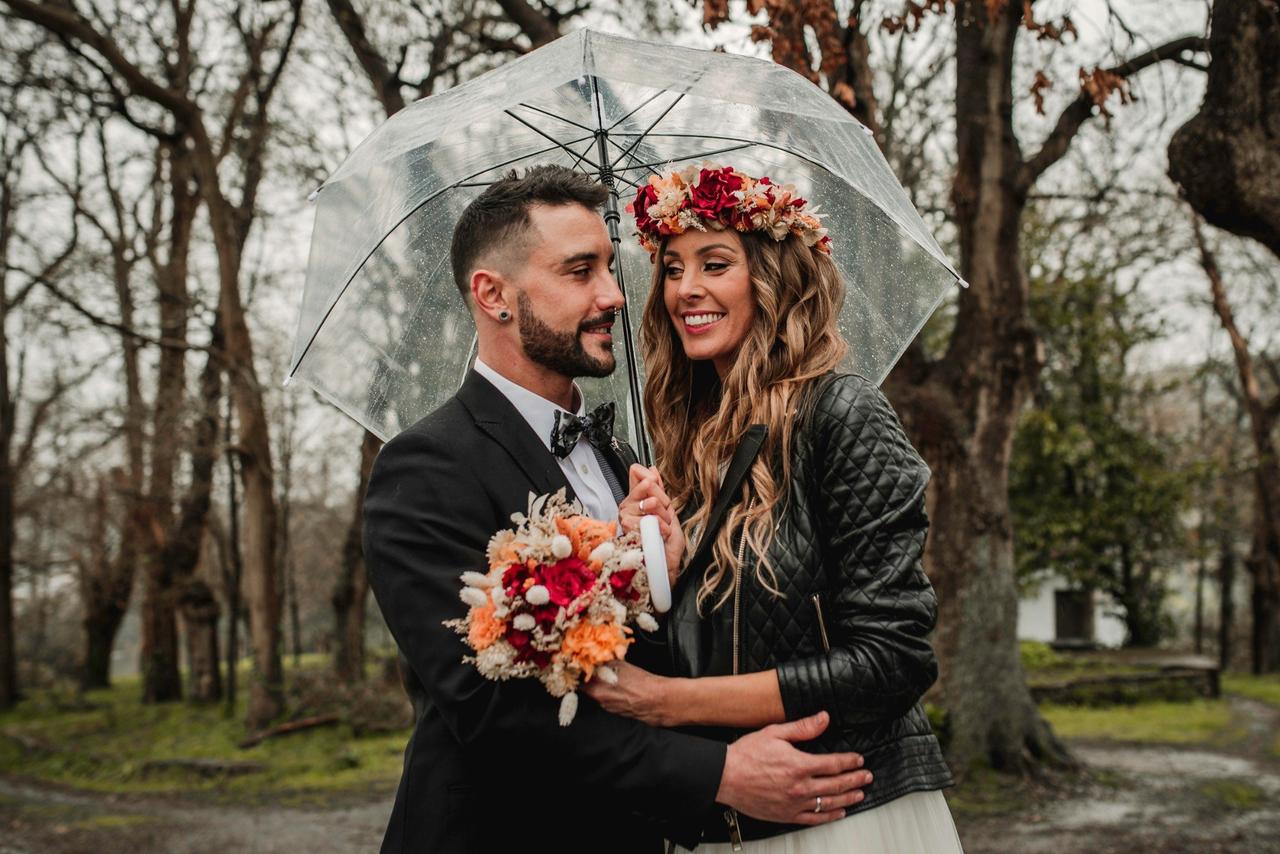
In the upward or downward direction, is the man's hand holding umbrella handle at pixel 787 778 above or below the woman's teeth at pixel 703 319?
below

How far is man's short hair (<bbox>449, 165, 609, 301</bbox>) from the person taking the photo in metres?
2.77

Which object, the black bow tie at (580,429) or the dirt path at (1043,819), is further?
the dirt path at (1043,819)

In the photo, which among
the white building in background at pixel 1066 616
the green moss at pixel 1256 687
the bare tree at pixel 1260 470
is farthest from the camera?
the white building in background at pixel 1066 616

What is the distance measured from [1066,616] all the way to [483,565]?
90.6 feet

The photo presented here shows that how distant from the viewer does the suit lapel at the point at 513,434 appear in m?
2.57

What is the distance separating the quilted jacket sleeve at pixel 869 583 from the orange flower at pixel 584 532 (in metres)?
0.53

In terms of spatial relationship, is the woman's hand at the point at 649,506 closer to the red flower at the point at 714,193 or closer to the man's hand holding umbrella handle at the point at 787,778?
the man's hand holding umbrella handle at the point at 787,778

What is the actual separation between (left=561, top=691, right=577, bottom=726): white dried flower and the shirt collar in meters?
0.83

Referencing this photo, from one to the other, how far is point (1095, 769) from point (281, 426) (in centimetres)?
1645

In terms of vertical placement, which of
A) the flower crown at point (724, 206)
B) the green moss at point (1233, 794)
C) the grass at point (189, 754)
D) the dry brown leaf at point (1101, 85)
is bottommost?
the grass at point (189, 754)

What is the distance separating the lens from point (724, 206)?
272 cm

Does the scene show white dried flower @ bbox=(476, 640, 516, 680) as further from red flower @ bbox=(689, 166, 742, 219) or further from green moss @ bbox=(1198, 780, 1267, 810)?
green moss @ bbox=(1198, 780, 1267, 810)

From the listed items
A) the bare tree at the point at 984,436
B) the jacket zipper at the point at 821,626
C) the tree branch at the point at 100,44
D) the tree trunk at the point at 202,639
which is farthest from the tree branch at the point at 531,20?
the tree trunk at the point at 202,639

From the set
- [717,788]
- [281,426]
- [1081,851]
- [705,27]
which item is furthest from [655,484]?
[281,426]
